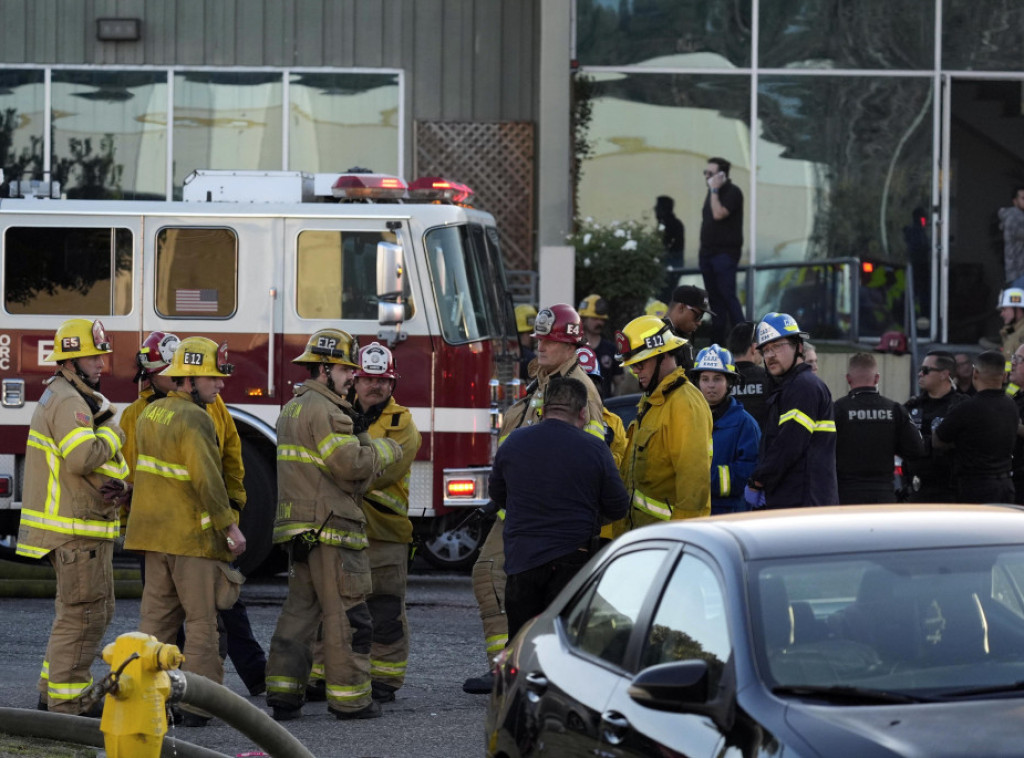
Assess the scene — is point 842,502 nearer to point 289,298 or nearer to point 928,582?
point 289,298

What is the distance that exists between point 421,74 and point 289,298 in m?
7.68

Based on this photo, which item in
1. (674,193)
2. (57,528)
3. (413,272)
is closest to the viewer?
(57,528)

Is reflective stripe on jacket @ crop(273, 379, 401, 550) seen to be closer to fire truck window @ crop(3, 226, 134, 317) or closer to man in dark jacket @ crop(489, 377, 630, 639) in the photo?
man in dark jacket @ crop(489, 377, 630, 639)

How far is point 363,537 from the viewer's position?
7.78 meters

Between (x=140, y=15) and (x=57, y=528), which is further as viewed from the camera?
(x=140, y=15)

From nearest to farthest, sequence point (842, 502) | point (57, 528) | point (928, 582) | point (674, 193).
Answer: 1. point (928, 582)
2. point (57, 528)
3. point (842, 502)
4. point (674, 193)

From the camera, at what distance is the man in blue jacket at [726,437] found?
8727mm

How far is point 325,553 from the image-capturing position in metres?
7.70

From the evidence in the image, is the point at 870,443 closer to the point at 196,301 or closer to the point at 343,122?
the point at 196,301

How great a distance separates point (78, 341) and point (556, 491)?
2524 mm

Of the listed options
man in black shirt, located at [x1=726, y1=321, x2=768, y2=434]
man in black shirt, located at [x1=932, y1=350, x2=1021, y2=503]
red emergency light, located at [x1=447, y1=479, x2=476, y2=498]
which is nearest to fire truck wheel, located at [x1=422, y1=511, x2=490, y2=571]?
red emergency light, located at [x1=447, y1=479, x2=476, y2=498]

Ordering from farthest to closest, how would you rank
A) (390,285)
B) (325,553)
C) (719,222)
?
(719,222), (390,285), (325,553)

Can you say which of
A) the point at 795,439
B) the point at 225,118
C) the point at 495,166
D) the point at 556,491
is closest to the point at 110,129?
the point at 225,118

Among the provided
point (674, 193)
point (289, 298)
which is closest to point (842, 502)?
point (289, 298)
